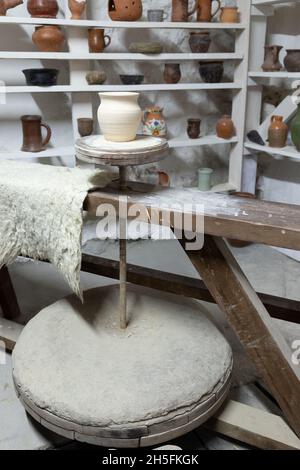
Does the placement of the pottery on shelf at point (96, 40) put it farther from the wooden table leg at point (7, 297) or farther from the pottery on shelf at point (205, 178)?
the wooden table leg at point (7, 297)

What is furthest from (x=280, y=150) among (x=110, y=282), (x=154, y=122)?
(x=110, y=282)

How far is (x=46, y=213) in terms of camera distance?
115 cm

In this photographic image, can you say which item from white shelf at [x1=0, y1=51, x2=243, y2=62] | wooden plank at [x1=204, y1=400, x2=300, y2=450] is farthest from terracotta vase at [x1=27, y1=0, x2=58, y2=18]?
wooden plank at [x1=204, y1=400, x2=300, y2=450]

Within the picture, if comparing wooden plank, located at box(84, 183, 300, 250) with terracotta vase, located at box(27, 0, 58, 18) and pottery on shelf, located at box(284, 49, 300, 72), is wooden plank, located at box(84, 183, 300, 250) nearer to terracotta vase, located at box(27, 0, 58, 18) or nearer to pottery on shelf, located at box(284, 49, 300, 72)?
terracotta vase, located at box(27, 0, 58, 18)

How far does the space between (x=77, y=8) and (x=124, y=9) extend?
8.9 inches

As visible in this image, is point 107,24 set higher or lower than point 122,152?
higher

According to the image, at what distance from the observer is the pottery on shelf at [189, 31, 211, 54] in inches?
91.5

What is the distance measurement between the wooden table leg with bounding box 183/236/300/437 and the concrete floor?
340mm

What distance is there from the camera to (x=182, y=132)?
2836 mm

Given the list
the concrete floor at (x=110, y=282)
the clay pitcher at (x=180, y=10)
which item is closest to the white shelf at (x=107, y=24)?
the clay pitcher at (x=180, y=10)

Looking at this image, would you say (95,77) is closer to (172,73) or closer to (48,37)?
(48,37)

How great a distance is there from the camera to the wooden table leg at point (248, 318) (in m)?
1.06

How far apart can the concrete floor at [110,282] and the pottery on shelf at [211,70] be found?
1.01 meters

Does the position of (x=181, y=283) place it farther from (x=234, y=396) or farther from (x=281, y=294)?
(x=281, y=294)
